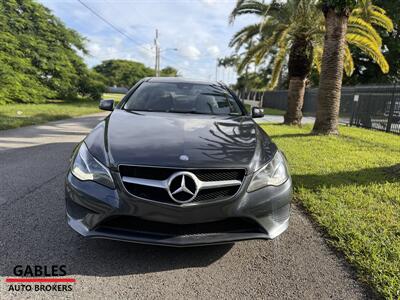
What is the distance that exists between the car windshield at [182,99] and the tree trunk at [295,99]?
10.1 meters

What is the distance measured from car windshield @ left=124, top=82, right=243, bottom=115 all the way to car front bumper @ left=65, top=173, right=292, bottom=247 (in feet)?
5.33

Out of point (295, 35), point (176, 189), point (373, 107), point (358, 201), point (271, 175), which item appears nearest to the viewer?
point (176, 189)

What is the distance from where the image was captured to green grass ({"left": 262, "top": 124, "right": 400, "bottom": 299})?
2682 millimetres

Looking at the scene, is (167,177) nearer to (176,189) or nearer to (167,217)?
(176,189)

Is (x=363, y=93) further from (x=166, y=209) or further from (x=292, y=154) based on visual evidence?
(x=166, y=209)

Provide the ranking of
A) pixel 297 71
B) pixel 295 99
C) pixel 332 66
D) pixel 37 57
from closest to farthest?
pixel 332 66 < pixel 297 71 < pixel 295 99 < pixel 37 57

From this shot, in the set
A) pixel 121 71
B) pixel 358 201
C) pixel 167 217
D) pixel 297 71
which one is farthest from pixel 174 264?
pixel 121 71

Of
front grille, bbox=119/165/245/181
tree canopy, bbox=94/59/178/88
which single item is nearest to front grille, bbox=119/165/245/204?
front grille, bbox=119/165/245/181

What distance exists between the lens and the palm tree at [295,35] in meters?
12.5

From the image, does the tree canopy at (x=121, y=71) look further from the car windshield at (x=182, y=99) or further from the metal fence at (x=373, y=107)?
the car windshield at (x=182, y=99)

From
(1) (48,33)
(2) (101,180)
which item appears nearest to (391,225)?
(2) (101,180)

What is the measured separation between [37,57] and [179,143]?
2080 centimetres

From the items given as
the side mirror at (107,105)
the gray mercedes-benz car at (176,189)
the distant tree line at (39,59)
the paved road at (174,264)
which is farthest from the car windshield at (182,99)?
the distant tree line at (39,59)

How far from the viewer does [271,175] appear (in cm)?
265
